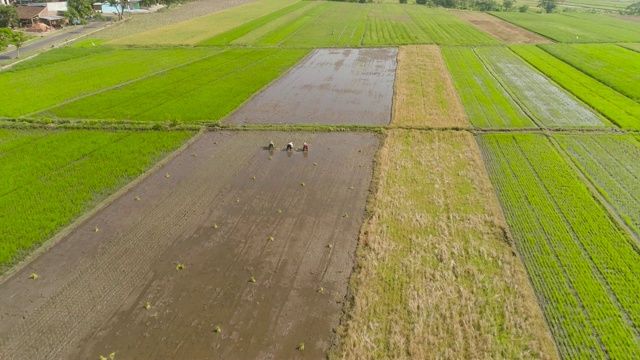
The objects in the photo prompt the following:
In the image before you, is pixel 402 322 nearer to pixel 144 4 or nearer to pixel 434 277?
pixel 434 277

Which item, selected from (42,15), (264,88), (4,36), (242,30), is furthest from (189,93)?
(42,15)

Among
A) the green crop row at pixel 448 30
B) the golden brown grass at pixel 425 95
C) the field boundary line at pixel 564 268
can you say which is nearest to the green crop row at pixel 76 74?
the golden brown grass at pixel 425 95

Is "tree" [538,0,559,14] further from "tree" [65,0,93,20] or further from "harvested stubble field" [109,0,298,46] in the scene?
"tree" [65,0,93,20]

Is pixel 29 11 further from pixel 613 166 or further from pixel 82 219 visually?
pixel 613 166

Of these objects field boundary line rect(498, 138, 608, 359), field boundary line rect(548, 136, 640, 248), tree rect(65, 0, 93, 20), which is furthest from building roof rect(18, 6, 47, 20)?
field boundary line rect(548, 136, 640, 248)

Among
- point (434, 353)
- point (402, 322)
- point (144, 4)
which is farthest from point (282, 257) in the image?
point (144, 4)

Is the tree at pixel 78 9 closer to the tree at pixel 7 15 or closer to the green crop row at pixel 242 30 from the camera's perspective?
the tree at pixel 7 15

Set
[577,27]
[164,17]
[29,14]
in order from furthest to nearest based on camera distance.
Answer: [164,17] → [577,27] → [29,14]
